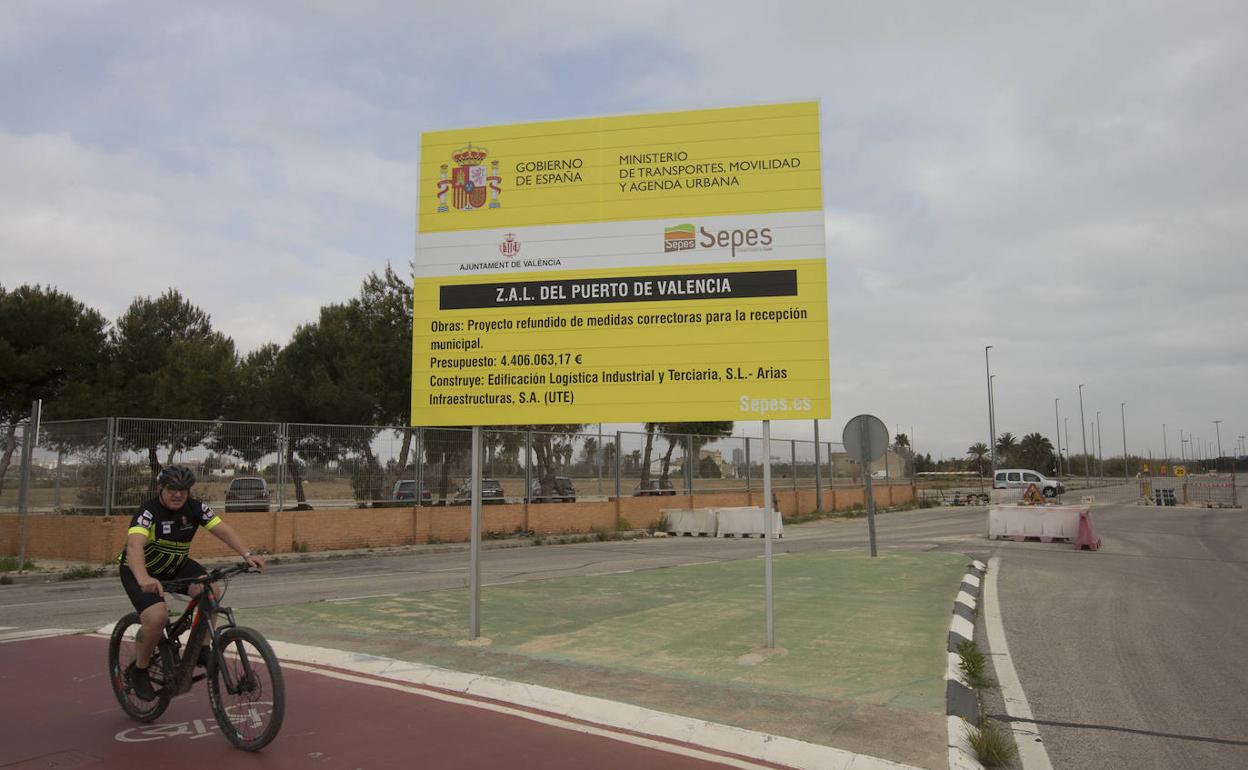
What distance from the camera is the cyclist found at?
4.66m

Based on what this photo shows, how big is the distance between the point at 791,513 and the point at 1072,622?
26.3 meters

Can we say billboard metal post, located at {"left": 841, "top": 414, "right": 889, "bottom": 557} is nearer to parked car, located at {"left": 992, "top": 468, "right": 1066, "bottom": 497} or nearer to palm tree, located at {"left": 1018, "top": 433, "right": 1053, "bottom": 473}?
parked car, located at {"left": 992, "top": 468, "right": 1066, "bottom": 497}

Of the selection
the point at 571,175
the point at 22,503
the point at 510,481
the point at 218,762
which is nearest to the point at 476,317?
the point at 571,175

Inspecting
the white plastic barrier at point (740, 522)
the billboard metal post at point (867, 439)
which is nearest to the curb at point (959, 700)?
the billboard metal post at point (867, 439)

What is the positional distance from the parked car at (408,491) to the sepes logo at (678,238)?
15.4 metres

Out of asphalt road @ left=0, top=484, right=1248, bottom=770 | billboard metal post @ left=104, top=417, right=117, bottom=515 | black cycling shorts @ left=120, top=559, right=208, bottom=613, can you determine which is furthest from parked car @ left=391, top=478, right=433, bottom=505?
black cycling shorts @ left=120, top=559, right=208, bottom=613

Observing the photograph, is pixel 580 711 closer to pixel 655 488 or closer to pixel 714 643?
pixel 714 643

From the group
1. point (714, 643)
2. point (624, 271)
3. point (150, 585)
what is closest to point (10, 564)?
point (150, 585)

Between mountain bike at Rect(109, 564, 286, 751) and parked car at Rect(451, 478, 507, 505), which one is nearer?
mountain bike at Rect(109, 564, 286, 751)

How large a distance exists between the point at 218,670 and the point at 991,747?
4.23m

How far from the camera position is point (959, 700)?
5309 millimetres

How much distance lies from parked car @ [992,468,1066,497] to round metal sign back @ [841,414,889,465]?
34.2 meters

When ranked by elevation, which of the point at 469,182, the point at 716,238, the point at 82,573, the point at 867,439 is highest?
the point at 469,182

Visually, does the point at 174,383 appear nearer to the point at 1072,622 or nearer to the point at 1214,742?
the point at 1072,622
